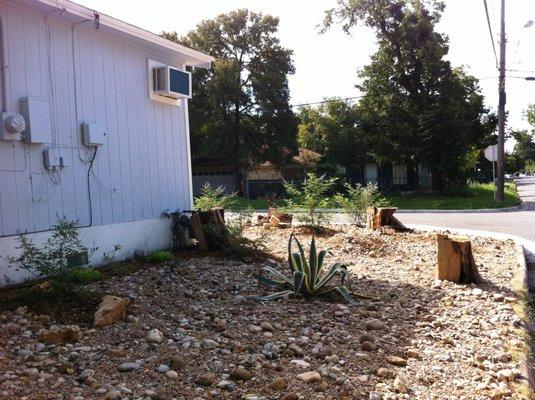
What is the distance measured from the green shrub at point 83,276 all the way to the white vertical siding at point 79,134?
0.88 metres

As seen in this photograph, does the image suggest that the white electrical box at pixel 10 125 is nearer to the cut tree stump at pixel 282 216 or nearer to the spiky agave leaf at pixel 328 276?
the spiky agave leaf at pixel 328 276

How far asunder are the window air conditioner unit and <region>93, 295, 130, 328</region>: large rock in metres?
4.11

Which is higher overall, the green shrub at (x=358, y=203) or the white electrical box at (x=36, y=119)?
the white electrical box at (x=36, y=119)

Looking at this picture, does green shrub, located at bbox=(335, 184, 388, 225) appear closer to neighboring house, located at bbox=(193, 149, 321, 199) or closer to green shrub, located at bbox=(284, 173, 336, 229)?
green shrub, located at bbox=(284, 173, 336, 229)

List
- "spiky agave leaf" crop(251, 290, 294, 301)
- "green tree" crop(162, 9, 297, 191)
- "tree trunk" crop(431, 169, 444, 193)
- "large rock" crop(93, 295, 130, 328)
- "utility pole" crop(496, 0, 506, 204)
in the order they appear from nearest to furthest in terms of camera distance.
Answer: "large rock" crop(93, 295, 130, 328), "spiky agave leaf" crop(251, 290, 294, 301), "utility pole" crop(496, 0, 506, 204), "tree trunk" crop(431, 169, 444, 193), "green tree" crop(162, 9, 297, 191)

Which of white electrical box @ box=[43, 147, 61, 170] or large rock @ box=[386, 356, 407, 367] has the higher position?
white electrical box @ box=[43, 147, 61, 170]

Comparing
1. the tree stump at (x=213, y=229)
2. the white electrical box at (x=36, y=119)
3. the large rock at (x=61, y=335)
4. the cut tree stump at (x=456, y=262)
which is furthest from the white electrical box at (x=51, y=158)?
the cut tree stump at (x=456, y=262)

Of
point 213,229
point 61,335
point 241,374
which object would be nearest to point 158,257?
point 213,229

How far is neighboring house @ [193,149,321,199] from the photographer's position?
34250 millimetres

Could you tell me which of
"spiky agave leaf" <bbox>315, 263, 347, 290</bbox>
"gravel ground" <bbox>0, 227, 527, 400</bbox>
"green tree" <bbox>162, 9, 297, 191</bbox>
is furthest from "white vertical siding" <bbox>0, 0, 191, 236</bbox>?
"green tree" <bbox>162, 9, 297, 191</bbox>

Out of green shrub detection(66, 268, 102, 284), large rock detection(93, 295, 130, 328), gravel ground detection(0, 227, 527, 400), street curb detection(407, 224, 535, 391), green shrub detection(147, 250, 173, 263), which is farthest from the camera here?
green shrub detection(147, 250, 173, 263)

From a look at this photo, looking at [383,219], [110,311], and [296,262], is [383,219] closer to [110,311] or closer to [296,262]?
[296,262]

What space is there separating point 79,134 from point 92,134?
6.0 inches

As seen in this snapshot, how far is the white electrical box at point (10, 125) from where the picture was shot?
561 cm
